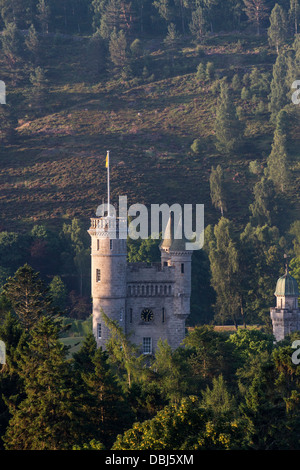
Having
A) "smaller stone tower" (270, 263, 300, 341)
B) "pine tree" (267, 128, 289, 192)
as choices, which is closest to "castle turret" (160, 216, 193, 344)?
"smaller stone tower" (270, 263, 300, 341)

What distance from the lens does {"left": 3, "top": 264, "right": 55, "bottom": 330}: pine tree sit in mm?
93312

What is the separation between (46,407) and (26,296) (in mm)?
25090

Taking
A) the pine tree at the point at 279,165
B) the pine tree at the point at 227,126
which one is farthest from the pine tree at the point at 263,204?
the pine tree at the point at 227,126

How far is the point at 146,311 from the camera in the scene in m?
110

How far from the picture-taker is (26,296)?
94562 millimetres

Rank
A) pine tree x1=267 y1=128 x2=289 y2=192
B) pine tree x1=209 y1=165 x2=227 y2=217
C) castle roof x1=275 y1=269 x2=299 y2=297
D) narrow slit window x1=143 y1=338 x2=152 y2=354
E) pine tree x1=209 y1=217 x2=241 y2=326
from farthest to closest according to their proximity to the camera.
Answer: pine tree x1=267 y1=128 x2=289 y2=192 < pine tree x1=209 y1=165 x2=227 y2=217 < pine tree x1=209 y1=217 x2=241 y2=326 < castle roof x1=275 y1=269 x2=299 y2=297 < narrow slit window x1=143 y1=338 x2=152 y2=354

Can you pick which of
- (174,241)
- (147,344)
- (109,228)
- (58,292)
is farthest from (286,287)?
(58,292)

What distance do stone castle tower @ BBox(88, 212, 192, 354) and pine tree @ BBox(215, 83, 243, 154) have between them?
8210 centimetres

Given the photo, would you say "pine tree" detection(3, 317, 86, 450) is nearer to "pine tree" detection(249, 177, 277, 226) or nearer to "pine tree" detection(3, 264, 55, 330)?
"pine tree" detection(3, 264, 55, 330)

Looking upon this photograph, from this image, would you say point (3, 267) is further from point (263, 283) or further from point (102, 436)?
point (102, 436)

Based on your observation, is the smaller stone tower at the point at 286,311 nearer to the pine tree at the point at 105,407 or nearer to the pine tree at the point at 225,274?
the pine tree at the point at 225,274

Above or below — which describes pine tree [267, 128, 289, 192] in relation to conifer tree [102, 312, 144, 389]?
above

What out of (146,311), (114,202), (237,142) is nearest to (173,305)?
(146,311)

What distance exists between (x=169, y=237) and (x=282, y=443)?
4448 cm
